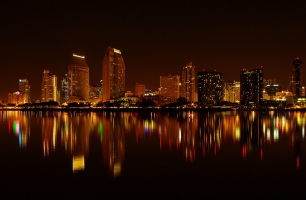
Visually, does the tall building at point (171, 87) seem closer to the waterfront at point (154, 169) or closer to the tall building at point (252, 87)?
the tall building at point (252, 87)

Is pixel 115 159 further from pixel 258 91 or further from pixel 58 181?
pixel 258 91

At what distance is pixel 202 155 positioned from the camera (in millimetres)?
12828

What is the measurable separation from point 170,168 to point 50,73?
172086 mm

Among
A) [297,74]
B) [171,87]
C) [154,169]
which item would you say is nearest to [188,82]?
[171,87]

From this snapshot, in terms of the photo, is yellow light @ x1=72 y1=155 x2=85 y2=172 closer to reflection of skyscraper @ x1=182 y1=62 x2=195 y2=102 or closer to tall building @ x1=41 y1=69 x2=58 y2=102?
reflection of skyscraper @ x1=182 y1=62 x2=195 y2=102

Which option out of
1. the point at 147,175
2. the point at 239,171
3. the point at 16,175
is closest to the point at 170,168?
the point at 147,175

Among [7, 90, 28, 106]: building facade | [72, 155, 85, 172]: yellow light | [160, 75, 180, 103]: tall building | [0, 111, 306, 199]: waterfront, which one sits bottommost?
[0, 111, 306, 199]: waterfront

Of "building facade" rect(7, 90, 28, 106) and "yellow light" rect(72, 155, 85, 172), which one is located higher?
"building facade" rect(7, 90, 28, 106)

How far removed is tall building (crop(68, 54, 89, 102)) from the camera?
14400 cm

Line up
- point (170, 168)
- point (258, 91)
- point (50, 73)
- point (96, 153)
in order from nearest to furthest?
point (170, 168)
point (96, 153)
point (258, 91)
point (50, 73)

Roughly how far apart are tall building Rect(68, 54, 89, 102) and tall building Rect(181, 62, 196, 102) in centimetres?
4976

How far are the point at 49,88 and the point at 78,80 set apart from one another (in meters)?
26.7

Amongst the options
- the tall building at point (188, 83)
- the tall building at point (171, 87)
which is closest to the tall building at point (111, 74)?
the tall building at point (171, 87)

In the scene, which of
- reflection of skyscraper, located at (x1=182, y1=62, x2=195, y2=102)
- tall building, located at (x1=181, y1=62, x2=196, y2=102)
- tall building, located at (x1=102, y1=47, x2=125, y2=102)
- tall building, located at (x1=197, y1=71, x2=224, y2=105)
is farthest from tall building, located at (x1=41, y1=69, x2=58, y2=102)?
tall building, located at (x1=197, y1=71, x2=224, y2=105)
